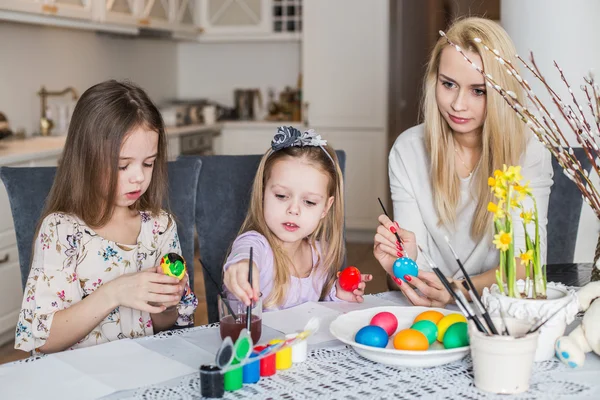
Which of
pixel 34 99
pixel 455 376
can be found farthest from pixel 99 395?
pixel 34 99

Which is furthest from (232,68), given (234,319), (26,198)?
(234,319)

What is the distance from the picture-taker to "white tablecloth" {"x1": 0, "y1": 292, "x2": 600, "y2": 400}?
114 cm

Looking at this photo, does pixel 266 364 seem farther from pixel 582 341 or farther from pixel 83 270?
pixel 83 270

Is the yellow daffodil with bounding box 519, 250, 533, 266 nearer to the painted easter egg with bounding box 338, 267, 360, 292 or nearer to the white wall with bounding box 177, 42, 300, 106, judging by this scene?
the painted easter egg with bounding box 338, 267, 360, 292

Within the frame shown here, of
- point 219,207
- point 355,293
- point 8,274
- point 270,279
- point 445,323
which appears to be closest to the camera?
point 445,323

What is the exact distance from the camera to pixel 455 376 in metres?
1.21

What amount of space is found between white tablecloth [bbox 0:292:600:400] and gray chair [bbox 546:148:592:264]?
1.02 meters

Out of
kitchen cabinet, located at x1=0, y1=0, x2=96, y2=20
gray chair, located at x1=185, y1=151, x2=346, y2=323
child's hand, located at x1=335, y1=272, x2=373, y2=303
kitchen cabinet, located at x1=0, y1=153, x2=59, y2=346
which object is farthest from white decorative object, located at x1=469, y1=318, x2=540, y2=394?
kitchen cabinet, located at x1=0, y1=0, x2=96, y2=20

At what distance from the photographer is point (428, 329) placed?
1322 millimetres

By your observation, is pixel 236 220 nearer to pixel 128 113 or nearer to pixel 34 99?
pixel 128 113

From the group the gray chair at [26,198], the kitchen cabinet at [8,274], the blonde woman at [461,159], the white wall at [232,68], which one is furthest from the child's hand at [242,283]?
the white wall at [232,68]

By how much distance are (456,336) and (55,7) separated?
10.5ft

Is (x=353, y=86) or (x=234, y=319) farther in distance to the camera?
(x=353, y=86)

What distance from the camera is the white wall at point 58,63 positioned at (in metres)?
4.16
